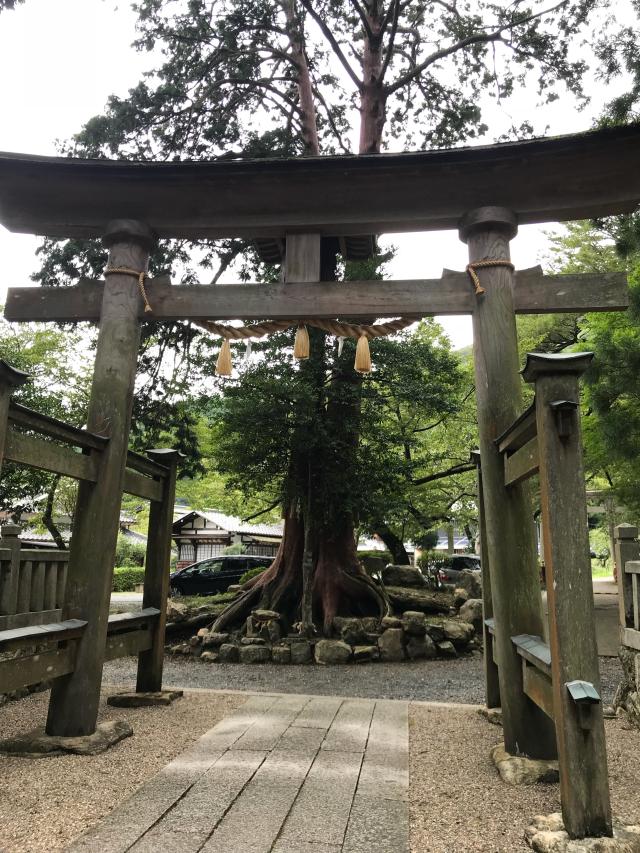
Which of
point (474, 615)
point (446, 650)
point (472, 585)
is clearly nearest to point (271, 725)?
point (446, 650)

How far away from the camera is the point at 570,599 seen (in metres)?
2.96

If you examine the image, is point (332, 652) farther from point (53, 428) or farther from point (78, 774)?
point (53, 428)

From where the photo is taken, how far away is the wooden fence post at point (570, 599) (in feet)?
8.96

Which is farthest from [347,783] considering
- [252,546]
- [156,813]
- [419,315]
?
[252,546]

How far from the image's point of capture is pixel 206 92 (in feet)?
34.8

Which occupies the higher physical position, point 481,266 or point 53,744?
point 481,266

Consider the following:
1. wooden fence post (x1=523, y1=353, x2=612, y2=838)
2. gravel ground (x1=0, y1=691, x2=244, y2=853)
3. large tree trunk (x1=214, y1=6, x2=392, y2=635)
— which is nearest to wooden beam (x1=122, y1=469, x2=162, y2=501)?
gravel ground (x1=0, y1=691, x2=244, y2=853)

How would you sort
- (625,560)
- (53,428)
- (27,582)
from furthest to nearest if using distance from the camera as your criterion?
(27,582) → (625,560) → (53,428)

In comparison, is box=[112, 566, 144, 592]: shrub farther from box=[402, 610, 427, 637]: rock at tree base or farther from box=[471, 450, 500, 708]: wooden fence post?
box=[471, 450, 500, 708]: wooden fence post

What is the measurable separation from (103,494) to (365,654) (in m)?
6.13

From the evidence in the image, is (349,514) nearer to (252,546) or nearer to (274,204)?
(274,204)

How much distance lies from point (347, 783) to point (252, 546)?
988 inches

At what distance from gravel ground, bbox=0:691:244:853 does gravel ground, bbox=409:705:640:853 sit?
1.68m

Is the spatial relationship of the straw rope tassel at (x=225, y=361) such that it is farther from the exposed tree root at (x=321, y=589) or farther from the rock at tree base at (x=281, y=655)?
the exposed tree root at (x=321, y=589)
